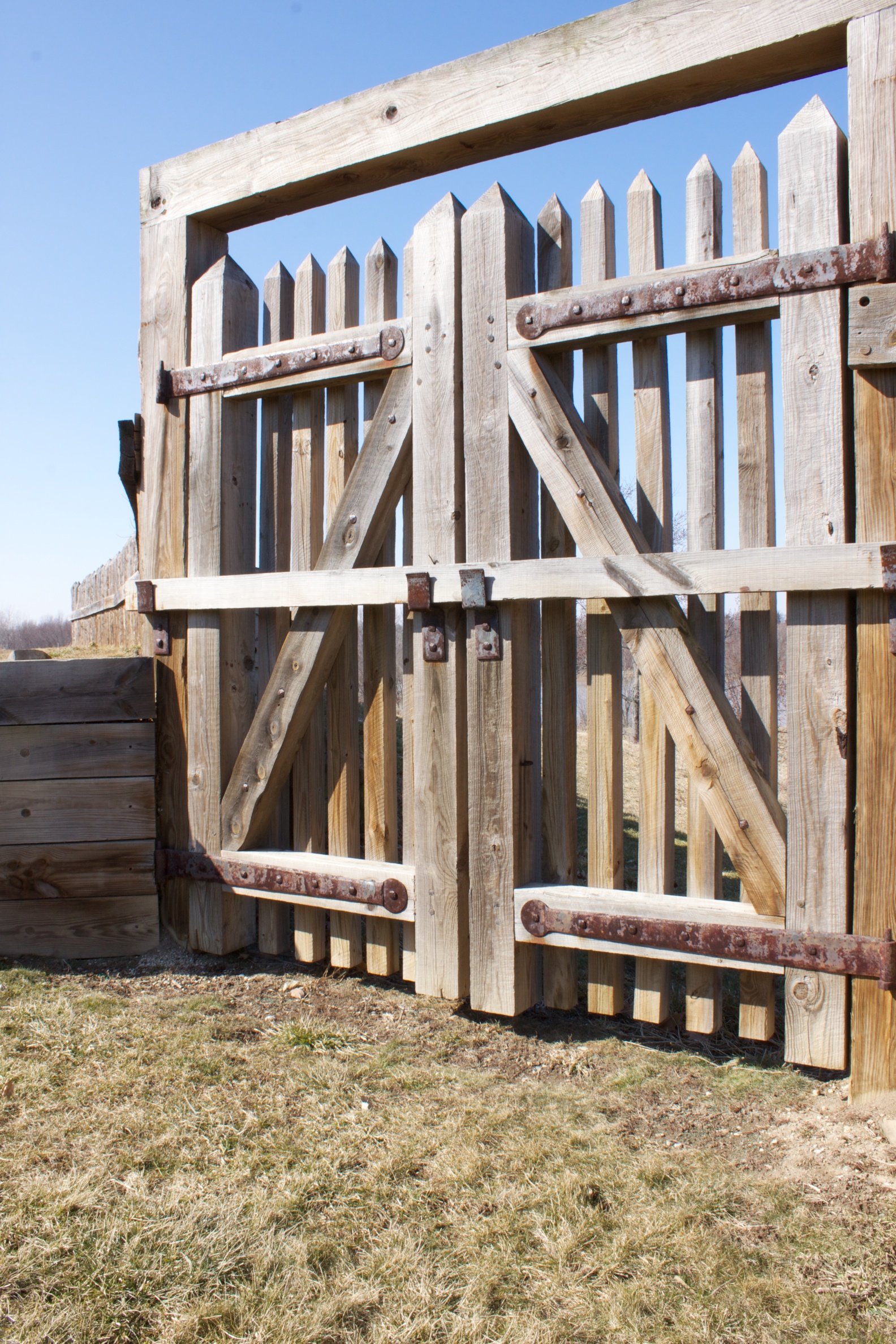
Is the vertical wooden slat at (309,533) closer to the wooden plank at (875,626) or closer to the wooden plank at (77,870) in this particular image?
the wooden plank at (77,870)

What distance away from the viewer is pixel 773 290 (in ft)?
9.62

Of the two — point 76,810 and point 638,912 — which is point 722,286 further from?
point 76,810

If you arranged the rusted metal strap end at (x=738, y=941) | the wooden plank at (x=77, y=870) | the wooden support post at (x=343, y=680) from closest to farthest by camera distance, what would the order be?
the rusted metal strap end at (x=738, y=941)
the wooden support post at (x=343, y=680)
the wooden plank at (x=77, y=870)

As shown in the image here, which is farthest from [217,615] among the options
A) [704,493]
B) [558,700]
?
[704,493]

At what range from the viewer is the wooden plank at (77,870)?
403 centimetres

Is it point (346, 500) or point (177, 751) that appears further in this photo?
point (177, 751)

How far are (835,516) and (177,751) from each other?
9.55 feet

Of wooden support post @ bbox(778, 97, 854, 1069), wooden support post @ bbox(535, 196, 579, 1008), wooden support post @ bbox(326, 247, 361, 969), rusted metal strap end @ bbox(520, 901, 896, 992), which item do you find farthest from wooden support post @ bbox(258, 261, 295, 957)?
wooden support post @ bbox(778, 97, 854, 1069)

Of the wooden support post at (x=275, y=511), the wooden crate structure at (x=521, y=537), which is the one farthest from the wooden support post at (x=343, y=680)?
the wooden support post at (x=275, y=511)

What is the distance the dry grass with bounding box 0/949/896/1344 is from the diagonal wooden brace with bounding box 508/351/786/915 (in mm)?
758

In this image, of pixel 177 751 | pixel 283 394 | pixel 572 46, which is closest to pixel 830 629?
pixel 572 46

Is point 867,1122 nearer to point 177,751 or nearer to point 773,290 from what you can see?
point 773,290

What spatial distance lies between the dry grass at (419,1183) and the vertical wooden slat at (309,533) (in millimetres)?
505

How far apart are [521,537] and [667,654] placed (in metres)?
0.70
